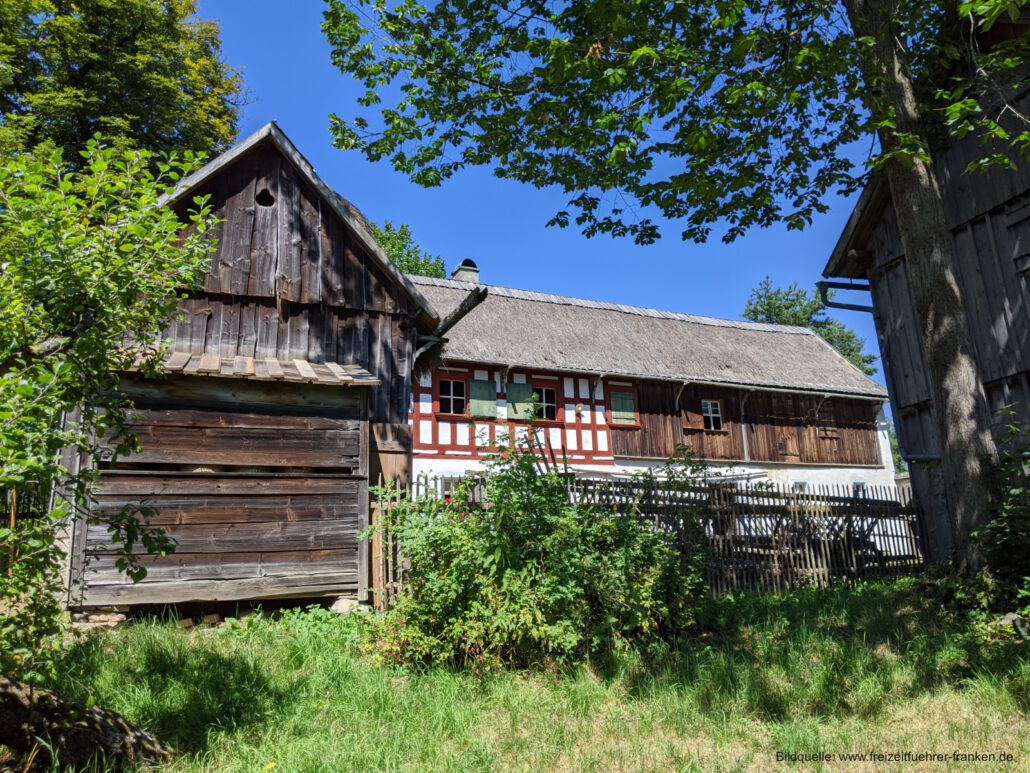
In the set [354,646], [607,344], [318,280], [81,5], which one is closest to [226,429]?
[318,280]

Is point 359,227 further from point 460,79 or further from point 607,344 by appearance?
point 607,344

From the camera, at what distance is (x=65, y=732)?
3605mm

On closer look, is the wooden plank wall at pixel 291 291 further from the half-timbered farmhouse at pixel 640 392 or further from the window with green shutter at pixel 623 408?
→ the window with green shutter at pixel 623 408

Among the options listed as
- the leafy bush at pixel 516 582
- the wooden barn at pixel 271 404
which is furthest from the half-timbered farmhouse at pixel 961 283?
the wooden barn at pixel 271 404

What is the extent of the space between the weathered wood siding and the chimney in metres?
16.6

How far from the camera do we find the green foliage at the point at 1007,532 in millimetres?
6230

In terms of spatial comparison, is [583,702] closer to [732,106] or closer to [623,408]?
[732,106]

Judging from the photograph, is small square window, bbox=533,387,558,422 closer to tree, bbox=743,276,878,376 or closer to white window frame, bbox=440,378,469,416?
white window frame, bbox=440,378,469,416

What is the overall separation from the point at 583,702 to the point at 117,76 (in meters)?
22.1

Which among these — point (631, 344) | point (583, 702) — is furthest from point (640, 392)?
point (583, 702)

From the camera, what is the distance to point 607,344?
21719mm

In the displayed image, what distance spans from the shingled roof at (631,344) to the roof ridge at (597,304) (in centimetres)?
5

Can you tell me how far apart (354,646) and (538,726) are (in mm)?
2656

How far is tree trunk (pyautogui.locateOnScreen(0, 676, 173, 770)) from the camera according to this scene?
3426 mm
